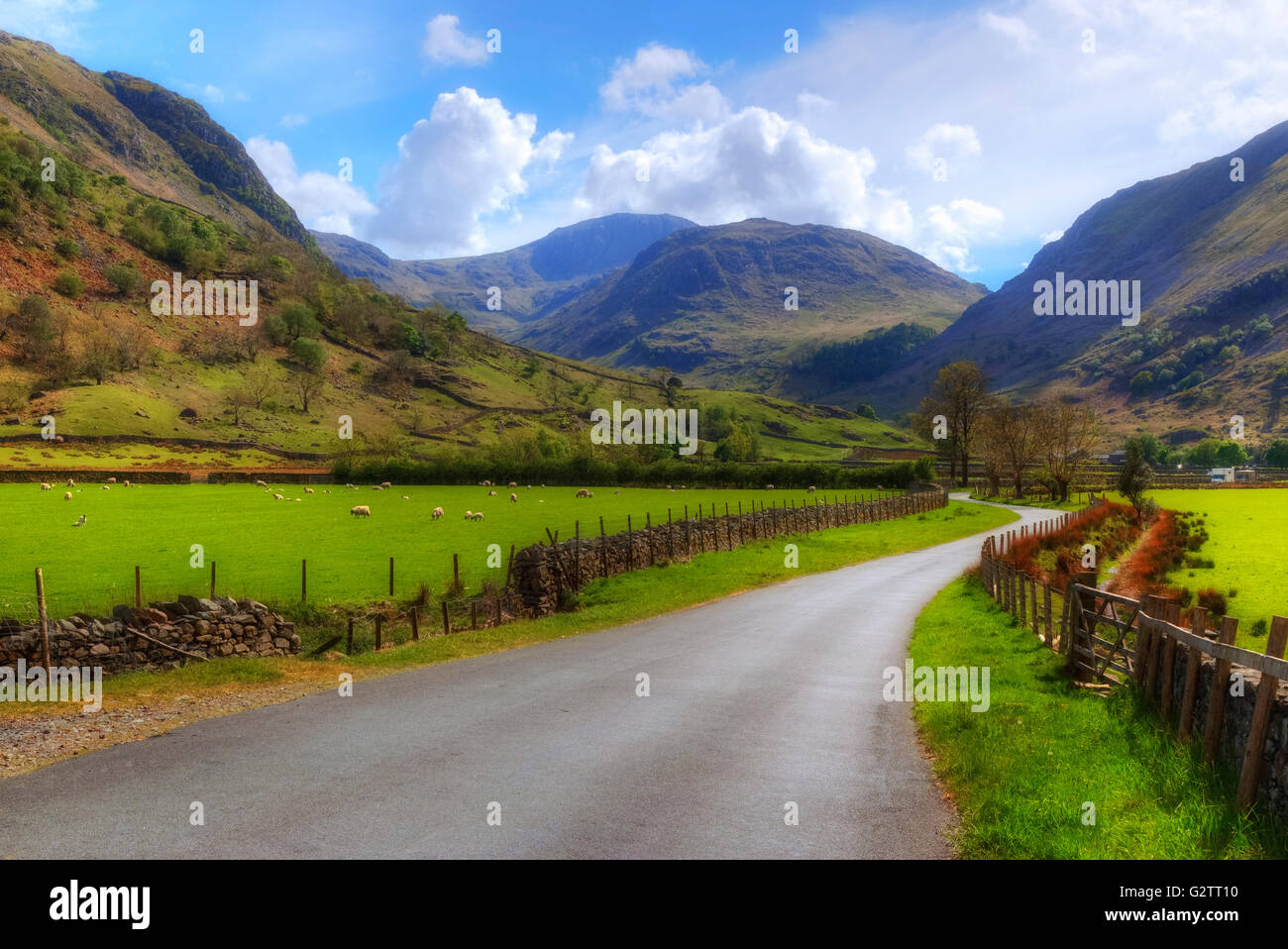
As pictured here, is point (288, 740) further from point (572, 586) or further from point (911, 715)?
point (572, 586)

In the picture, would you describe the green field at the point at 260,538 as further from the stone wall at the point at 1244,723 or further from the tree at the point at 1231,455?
the tree at the point at 1231,455

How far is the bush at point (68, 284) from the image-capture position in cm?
17925

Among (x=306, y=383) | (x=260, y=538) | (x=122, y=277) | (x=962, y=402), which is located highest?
(x=122, y=277)

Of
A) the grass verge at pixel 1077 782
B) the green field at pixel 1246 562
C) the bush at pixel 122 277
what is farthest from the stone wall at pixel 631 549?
the bush at pixel 122 277

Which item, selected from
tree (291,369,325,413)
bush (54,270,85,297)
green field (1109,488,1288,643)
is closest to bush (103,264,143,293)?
bush (54,270,85,297)

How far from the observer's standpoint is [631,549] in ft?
123

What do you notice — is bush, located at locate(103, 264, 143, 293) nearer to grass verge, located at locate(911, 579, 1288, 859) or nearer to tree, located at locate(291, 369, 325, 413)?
tree, located at locate(291, 369, 325, 413)

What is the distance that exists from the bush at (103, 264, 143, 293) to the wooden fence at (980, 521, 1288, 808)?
22543cm


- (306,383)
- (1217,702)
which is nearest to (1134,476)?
(1217,702)

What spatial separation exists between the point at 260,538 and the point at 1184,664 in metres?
45.9

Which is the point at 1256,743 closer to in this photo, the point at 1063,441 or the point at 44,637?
the point at 44,637

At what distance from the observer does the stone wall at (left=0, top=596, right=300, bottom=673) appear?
16.5 m

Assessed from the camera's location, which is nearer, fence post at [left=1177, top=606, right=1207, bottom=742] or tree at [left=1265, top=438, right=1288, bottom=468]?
fence post at [left=1177, top=606, right=1207, bottom=742]
